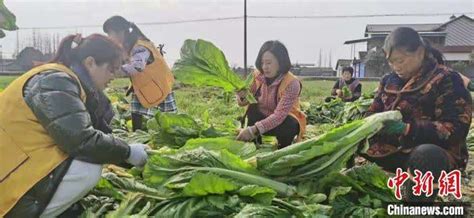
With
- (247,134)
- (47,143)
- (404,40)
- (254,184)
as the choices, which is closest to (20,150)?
(47,143)

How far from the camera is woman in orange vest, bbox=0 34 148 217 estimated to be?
2457 mm

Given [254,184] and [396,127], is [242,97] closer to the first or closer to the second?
[396,127]

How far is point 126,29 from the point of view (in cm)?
467

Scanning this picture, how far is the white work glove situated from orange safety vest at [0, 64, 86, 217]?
43 cm

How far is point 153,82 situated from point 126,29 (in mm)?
586

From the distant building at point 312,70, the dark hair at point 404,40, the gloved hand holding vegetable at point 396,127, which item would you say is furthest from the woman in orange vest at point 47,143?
the distant building at point 312,70

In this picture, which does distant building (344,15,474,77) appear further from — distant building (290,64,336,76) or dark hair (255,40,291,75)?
dark hair (255,40,291,75)

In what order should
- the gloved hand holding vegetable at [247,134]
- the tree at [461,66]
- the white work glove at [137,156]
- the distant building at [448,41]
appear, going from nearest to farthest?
the white work glove at [137,156] → the gloved hand holding vegetable at [247,134] → the tree at [461,66] → the distant building at [448,41]

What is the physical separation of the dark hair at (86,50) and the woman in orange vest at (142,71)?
1850 mm

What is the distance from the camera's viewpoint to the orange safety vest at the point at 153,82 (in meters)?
4.91

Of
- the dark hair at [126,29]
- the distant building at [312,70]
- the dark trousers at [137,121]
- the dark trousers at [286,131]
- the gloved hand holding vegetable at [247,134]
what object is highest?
the dark hair at [126,29]

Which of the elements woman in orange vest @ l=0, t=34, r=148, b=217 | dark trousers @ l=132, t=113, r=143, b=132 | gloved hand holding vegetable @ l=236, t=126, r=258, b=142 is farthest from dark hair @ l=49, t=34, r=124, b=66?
dark trousers @ l=132, t=113, r=143, b=132

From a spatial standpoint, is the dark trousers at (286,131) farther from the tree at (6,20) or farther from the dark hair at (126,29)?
the tree at (6,20)

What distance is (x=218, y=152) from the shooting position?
2.89m
